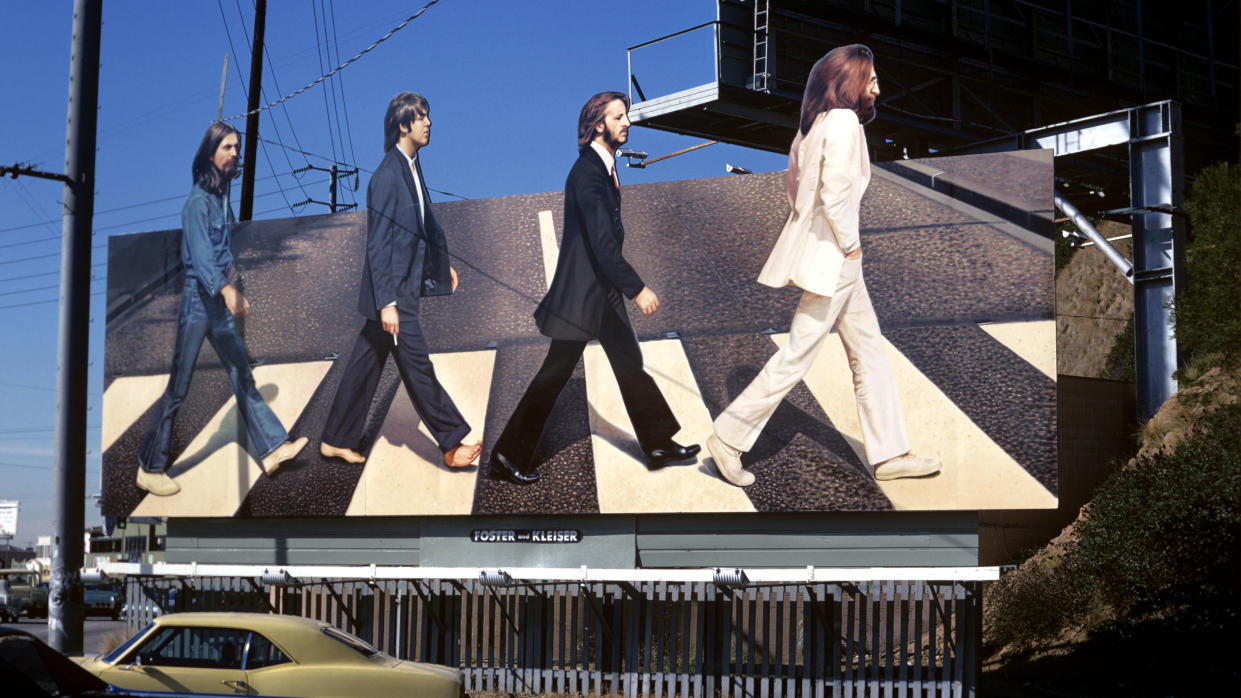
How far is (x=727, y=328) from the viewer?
63.1 feet

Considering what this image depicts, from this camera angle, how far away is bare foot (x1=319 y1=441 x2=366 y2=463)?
69.1ft

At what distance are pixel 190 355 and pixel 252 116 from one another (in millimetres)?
7974

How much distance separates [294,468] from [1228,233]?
56.0 feet

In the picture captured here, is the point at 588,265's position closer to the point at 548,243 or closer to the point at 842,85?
the point at 548,243

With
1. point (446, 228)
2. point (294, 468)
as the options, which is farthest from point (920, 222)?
point (294, 468)

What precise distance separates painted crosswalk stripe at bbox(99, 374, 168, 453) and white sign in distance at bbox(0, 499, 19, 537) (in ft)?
306

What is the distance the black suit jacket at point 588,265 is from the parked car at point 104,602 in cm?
3006

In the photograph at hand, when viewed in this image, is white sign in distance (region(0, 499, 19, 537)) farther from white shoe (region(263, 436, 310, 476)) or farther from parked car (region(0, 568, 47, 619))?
white shoe (region(263, 436, 310, 476))

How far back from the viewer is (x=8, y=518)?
354 feet

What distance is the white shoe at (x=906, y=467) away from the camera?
1797 centimetres

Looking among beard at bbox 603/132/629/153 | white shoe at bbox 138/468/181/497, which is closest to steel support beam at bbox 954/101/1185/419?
beard at bbox 603/132/629/153

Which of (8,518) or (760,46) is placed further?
(8,518)

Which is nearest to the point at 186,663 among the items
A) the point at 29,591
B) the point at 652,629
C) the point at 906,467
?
the point at 652,629

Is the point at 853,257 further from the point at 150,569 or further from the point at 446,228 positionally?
the point at 150,569
